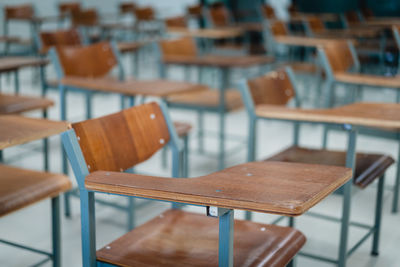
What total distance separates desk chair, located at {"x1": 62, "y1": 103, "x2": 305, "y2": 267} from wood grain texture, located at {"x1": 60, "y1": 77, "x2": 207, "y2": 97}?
3.10ft

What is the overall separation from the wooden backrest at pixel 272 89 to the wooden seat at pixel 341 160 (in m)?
0.24

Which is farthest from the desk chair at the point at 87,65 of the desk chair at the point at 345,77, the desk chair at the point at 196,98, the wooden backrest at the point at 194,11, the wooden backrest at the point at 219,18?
the wooden backrest at the point at 194,11

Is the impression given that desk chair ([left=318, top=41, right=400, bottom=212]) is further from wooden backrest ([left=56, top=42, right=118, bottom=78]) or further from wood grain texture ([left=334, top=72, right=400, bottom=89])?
wooden backrest ([left=56, top=42, right=118, bottom=78])

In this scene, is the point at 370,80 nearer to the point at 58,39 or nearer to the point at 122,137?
the point at 122,137

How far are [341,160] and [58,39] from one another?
2.83m

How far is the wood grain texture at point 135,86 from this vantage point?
2.66m

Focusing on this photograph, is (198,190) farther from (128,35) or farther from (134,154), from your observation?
(128,35)

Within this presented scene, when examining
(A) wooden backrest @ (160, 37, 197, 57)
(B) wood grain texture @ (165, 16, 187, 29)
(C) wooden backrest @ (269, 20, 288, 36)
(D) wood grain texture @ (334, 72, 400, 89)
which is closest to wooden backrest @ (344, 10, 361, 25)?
(C) wooden backrest @ (269, 20, 288, 36)

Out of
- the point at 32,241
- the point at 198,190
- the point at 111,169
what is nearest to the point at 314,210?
the point at 32,241

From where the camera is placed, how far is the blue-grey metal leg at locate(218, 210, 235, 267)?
3.92ft

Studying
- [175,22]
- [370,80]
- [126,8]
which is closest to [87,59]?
[370,80]

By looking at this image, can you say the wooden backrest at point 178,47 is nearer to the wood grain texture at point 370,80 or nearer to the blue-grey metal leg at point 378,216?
the wood grain texture at point 370,80

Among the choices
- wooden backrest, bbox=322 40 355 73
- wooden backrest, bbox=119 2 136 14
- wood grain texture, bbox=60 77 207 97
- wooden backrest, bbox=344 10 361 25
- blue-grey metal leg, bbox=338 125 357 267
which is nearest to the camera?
blue-grey metal leg, bbox=338 125 357 267

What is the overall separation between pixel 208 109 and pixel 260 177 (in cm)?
199
